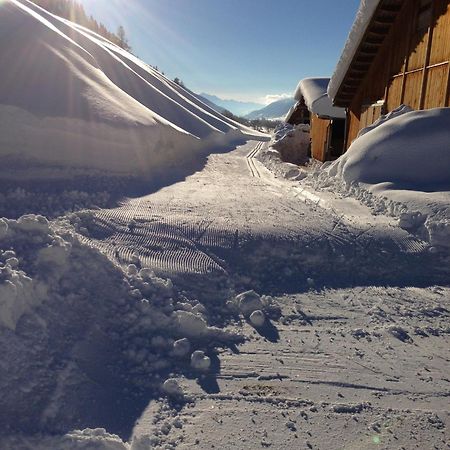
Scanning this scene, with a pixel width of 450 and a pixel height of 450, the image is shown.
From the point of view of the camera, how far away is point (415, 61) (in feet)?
30.1

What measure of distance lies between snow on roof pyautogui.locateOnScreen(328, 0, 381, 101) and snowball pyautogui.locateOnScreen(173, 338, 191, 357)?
922 cm

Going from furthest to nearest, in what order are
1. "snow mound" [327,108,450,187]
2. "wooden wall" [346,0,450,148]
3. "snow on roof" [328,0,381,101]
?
"snow on roof" [328,0,381,101], "wooden wall" [346,0,450,148], "snow mound" [327,108,450,187]

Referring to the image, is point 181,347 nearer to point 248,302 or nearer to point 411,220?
point 248,302

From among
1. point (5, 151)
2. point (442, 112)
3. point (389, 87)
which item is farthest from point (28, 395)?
point (389, 87)

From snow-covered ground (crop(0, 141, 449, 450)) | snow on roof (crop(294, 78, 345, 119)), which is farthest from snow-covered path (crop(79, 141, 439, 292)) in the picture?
snow on roof (crop(294, 78, 345, 119))

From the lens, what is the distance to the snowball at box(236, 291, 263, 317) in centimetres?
367

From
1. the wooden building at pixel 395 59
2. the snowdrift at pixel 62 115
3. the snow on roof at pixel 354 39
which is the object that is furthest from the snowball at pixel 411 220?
the snow on roof at pixel 354 39

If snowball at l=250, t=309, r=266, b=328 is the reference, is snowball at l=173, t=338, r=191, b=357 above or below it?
below

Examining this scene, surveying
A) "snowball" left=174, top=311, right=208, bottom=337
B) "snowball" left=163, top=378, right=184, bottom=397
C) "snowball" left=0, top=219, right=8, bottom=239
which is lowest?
"snowball" left=163, top=378, right=184, bottom=397

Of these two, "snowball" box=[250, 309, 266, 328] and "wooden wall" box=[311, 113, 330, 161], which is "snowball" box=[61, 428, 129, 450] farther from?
"wooden wall" box=[311, 113, 330, 161]

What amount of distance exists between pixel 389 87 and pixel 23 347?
10582 millimetres

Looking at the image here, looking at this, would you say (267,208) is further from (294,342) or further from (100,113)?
(100,113)

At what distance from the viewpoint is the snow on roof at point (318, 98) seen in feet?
53.3

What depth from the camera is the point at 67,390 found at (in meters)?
2.54
